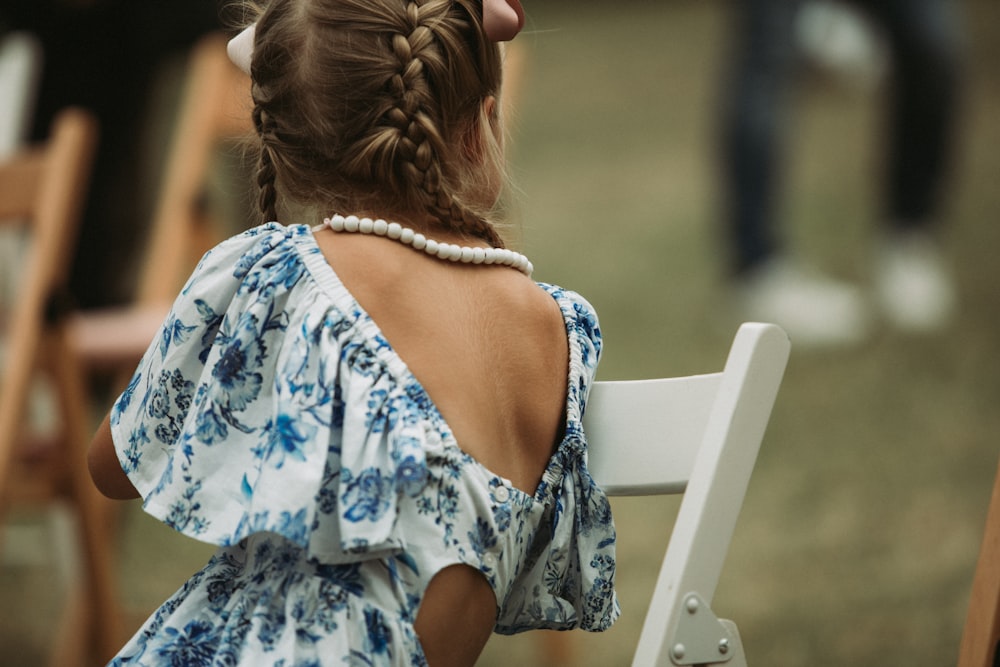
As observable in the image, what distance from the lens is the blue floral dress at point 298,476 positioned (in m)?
0.96

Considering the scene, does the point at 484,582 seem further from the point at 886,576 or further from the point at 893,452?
the point at 893,452

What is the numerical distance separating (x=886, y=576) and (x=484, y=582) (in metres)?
1.42

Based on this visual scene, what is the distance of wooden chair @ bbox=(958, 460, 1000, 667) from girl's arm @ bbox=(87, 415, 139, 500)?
73cm

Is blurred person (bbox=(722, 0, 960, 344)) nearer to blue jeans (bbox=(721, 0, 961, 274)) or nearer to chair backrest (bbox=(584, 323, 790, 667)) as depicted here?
blue jeans (bbox=(721, 0, 961, 274))

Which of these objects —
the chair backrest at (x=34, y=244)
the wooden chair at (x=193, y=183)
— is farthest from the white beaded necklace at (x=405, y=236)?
the wooden chair at (x=193, y=183)

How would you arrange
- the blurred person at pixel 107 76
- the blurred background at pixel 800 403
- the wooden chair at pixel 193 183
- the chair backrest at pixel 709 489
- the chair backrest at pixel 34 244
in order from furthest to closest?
the blurred person at pixel 107 76
the wooden chair at pixel 193 183
the blurred background at pixel 800 403
the chair backrest at pixel 34 244
the chair backrest at pixel 709 489

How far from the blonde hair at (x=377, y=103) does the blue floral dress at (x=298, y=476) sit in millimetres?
68

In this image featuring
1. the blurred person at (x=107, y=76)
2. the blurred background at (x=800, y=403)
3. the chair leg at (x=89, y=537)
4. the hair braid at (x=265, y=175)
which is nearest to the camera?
the hair braid at (x=265, y=175)

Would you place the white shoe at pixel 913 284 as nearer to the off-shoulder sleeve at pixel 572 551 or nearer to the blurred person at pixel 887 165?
the blurred person at pixel 887 165

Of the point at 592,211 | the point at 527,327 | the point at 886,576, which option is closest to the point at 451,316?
the point at 527,327

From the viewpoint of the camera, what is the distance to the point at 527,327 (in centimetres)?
109

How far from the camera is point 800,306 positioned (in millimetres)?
3482

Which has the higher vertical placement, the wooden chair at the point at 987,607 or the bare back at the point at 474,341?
the bare back at the point at 474,341

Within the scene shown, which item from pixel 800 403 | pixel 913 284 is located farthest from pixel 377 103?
pixel 913 284
